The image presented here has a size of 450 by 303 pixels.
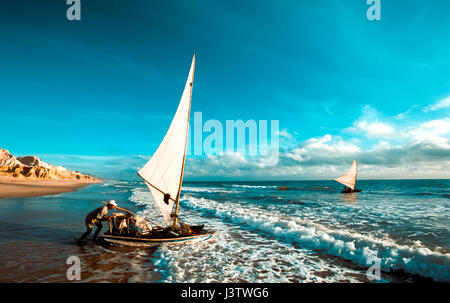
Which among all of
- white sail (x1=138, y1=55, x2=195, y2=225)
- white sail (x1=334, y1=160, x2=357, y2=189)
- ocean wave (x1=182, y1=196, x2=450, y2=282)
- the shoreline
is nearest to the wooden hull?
white sail (x1=138, y1=55, x2=195, y2=225)

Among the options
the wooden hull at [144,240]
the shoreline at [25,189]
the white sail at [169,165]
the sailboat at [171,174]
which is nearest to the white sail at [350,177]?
the sailboat at [171,174]

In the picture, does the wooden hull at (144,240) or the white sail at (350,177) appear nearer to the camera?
the wooden hull at (144,240)

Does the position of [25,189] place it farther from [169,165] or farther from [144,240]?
[169,165]

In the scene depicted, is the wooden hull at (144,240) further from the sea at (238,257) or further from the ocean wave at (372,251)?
the ocean wave at (372,251)

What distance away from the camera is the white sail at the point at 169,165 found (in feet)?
35.1

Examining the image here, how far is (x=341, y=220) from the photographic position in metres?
17.4

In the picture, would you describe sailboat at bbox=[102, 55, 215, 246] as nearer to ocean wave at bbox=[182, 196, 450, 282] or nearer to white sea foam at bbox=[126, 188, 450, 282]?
white sea foam at bbox=[126, 188, 450, 282]

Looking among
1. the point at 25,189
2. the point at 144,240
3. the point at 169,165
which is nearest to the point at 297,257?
the point at 144,240

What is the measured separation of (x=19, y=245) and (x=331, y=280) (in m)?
12.9

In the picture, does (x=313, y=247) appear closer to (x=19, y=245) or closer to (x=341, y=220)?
(x=341, y=220)

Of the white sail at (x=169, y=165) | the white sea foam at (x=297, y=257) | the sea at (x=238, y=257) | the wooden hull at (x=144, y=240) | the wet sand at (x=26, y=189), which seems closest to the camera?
the sea at (x=238, y=257)

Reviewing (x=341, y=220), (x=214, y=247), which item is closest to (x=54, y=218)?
(x=214, y=247)

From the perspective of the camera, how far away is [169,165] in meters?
10.8
